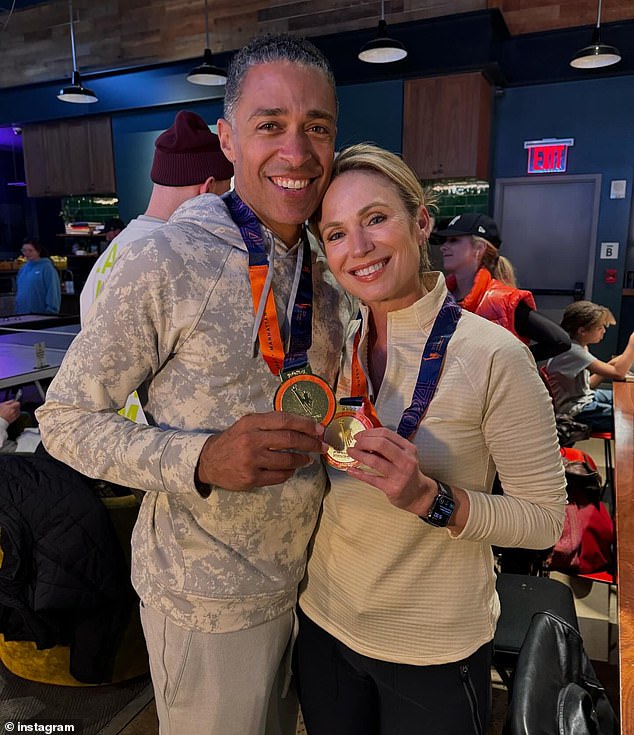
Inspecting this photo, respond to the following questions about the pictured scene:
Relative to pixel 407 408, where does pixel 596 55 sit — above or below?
above

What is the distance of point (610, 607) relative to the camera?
310 cm

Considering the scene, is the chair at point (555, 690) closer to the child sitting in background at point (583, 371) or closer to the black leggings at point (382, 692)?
the black leggings at point (382, 692)

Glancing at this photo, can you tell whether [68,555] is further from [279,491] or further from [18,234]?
[18,234]

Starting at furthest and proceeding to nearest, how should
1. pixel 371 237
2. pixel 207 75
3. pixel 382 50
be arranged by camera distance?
pixel 207 75
pixel 382 50
pixel 371 237

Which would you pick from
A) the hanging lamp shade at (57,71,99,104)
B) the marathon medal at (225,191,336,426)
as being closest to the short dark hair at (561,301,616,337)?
the marathon medal at (225,191,336,426)

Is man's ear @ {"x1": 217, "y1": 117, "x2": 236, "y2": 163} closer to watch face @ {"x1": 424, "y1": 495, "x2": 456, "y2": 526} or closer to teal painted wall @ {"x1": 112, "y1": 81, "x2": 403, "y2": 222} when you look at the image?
watch face @ {"x1": 424, "y1": 495, "x2": 456, "y2": 526}

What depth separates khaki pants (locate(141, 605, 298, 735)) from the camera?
1.25 metres

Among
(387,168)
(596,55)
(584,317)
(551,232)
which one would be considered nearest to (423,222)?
(387,168)

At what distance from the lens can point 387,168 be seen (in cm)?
128

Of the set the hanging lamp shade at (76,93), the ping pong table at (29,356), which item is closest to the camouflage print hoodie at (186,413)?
the ping pong table at (29,356)

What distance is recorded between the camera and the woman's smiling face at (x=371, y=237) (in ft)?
4.14

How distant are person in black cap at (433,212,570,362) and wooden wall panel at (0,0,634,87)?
393 cm

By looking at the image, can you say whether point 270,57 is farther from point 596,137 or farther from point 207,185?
point 596,137

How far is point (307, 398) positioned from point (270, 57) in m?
0.69
